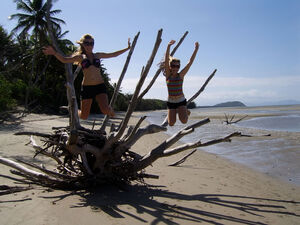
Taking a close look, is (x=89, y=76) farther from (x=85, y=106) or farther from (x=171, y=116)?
(x=171, y=116)

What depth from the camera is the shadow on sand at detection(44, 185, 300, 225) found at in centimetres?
404

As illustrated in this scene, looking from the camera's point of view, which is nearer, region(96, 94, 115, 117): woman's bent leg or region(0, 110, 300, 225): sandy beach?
region(0, 110, 300, 225): sandy beach

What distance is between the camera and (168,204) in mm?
4523

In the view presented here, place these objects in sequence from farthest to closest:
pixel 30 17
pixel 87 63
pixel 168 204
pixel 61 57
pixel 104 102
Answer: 1. pixel 30 17
2. pixel 168 204
3. pixel 104 102
4. pixel 87 63
5. pixel 61 57

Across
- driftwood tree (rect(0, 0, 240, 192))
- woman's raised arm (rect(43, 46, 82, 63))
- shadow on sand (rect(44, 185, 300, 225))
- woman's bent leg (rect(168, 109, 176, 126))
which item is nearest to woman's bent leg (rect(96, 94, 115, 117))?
driftwood tree (rect(0, 0, 240, 192))

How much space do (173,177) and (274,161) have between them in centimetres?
454

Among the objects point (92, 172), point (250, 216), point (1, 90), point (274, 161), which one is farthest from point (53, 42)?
point (274, 161)

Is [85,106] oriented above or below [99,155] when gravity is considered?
above

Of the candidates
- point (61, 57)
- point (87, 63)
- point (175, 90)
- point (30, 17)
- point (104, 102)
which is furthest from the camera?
point (30, 17)

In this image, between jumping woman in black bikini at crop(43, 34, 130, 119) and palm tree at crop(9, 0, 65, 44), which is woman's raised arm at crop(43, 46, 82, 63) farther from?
palm tree at crop(9, 0, 65, 44)

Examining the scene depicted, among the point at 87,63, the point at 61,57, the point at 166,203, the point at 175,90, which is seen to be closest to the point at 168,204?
the point at 166,203

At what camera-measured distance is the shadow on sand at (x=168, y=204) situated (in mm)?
4035

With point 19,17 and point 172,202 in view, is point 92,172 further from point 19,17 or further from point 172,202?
point 19,17

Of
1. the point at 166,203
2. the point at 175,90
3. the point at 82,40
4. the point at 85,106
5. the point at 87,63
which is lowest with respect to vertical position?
the point at 166,203
